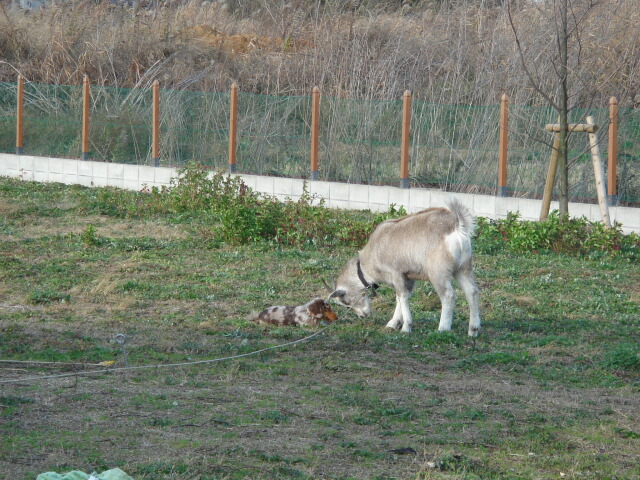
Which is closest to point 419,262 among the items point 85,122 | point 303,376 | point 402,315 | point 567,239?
Answer: point 402,315

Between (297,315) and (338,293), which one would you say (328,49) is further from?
(297,315)

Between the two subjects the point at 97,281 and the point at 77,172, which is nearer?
the point at 97,281

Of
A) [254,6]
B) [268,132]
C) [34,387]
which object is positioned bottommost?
[34,387]

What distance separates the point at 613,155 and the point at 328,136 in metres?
6.11

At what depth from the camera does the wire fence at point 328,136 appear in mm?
15867

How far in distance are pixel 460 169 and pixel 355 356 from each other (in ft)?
32.2

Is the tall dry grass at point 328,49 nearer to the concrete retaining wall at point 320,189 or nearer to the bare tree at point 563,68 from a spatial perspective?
the bare tree at point 563,68

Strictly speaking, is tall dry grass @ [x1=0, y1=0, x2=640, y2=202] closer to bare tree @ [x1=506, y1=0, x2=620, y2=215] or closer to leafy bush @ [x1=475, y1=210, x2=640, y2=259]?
bare tree @ [x1=506, y1=0, x2=620, y2=215]

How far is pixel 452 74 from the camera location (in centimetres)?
1950

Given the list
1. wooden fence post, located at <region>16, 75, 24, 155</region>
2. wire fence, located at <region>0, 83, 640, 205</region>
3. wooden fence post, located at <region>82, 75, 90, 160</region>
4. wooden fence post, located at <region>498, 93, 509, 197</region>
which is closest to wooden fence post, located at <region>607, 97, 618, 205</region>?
wire fence, located at <region>0, 83, 640, 205</region>

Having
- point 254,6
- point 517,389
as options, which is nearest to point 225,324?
point 517,389

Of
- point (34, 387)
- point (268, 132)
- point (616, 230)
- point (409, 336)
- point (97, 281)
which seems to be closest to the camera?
point (34, 387)

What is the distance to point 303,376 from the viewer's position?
7.21 metres

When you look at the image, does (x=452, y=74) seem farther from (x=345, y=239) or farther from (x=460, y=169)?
(x=345, y=239)
